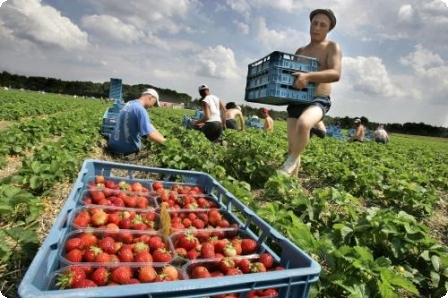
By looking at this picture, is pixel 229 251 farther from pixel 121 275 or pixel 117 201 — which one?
pixel 117 201

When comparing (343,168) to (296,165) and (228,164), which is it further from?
(228,164)

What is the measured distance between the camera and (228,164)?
5680 mm

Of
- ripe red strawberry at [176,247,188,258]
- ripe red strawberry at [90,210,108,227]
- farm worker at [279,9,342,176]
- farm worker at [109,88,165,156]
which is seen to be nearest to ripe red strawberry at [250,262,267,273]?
ripe red strawberry at [176,247,188,258]

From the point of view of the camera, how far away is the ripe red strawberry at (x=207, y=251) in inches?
72.4

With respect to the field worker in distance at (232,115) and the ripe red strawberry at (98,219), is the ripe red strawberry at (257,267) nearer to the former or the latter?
the ripe red strawberry at (98,219)

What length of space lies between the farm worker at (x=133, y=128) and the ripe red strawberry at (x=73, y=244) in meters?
3.83

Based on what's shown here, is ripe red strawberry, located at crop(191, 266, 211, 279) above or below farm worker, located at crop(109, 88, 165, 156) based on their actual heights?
below

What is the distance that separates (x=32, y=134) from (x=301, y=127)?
559cm

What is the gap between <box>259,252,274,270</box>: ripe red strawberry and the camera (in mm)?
1810

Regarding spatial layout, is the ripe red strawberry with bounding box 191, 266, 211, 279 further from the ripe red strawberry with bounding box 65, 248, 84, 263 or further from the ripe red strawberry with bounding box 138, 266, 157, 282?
the ripe red strawberry with bounding box 65, 248, 84, 263

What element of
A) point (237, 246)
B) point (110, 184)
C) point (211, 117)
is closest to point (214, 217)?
point (237, 246)

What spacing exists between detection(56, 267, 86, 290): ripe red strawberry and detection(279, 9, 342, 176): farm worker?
3261mm

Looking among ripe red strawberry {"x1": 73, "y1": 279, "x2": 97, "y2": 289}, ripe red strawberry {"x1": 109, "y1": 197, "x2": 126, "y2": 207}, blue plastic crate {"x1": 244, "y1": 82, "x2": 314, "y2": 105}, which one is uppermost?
blue plastic crate {"x1": 244, "y1": 82, "x2": 314, "y2": 105}

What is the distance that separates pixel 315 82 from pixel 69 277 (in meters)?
3.80
